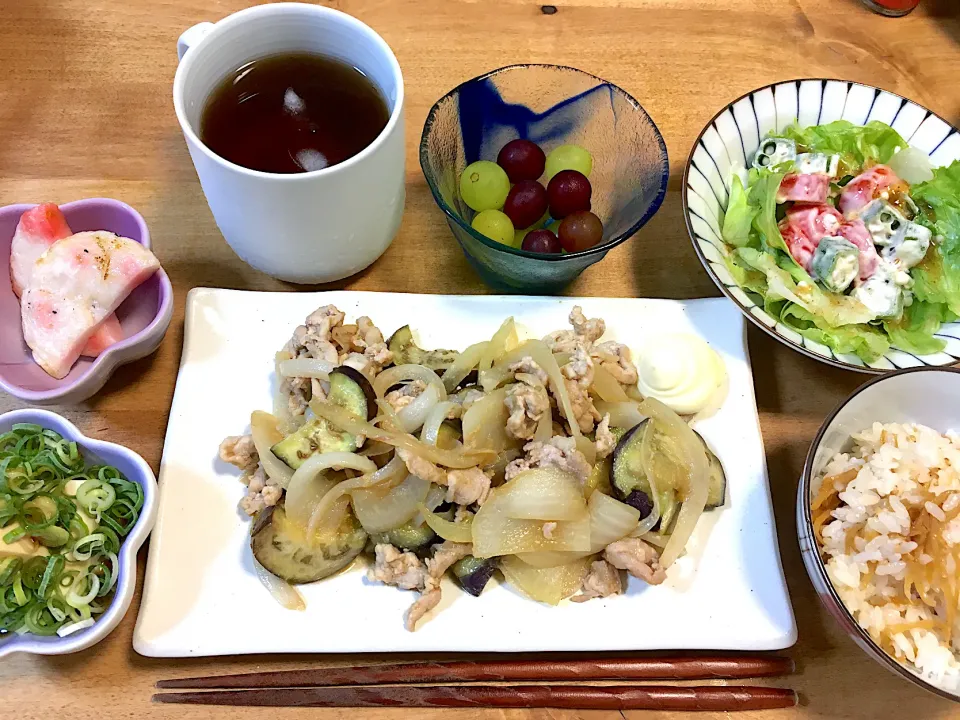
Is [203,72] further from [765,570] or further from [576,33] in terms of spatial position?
[765,570]

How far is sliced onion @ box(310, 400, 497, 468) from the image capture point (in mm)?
1259

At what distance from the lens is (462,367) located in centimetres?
144

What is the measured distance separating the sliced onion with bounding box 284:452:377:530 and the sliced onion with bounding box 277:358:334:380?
0.16 meters

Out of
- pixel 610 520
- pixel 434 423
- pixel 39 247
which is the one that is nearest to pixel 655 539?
pixel 610 520

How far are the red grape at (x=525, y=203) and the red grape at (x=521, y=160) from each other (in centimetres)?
6

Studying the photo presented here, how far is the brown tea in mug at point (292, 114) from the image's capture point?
1367 millimetres

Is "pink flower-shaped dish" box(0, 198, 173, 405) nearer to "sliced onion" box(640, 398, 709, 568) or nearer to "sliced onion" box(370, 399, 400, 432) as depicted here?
"sliced onion" box(370, 399, 400, 432)

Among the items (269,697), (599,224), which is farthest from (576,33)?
(269,697)

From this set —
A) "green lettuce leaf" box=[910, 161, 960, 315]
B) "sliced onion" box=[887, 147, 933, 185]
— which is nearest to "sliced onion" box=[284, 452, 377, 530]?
"green lettuce leaf" box=[910, 161, 960, 315]

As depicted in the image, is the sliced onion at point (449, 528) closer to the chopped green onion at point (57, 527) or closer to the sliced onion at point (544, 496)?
the sliced onion at point (544, 496)

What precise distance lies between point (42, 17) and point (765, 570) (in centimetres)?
227

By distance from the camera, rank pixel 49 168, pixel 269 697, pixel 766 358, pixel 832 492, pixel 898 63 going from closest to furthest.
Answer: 1. pixel 269 697
2. pixel 832 492
3. pixel 766 358
4. pixel 49 168
5. pixel 898 63

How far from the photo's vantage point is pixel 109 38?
197cm

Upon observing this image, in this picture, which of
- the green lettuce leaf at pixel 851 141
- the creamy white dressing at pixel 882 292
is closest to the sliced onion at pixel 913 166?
the green lettuce leaf at pixel 851 141
